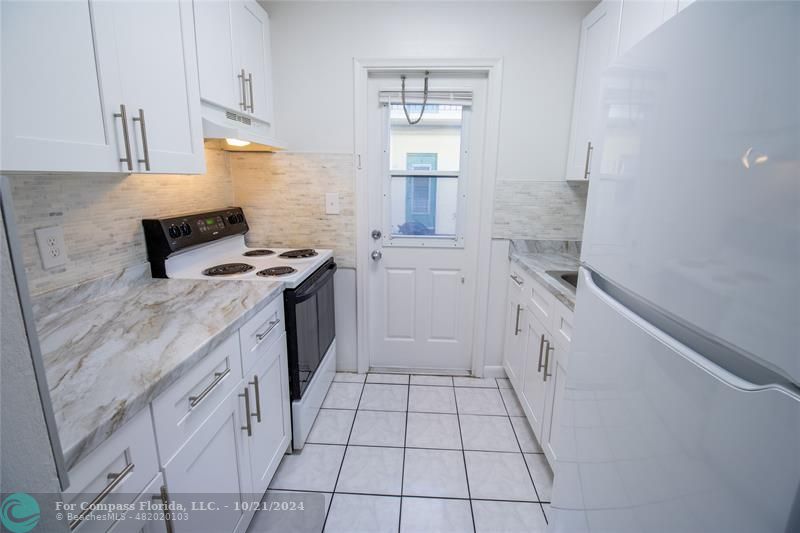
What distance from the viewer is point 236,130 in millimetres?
1670

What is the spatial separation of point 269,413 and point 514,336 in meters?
1.55

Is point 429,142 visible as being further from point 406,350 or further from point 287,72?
point 406,350

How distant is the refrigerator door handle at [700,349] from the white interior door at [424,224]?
163cm

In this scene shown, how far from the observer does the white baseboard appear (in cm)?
261

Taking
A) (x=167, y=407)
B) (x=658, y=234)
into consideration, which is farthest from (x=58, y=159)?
(x=658, y=234)

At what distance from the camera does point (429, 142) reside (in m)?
2.40

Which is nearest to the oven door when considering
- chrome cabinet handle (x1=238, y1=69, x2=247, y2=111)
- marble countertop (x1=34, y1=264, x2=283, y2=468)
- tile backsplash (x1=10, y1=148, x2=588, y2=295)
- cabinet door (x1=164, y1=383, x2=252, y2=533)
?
marble countertop (x1=34, y1=264, x2=283, y2=468)

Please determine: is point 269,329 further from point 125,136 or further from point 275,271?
point 125,136

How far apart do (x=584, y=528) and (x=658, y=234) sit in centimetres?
79

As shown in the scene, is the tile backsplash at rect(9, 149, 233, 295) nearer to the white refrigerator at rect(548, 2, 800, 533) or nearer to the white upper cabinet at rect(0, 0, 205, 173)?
the white upper cabinet at rect(0, 0, 205, 173)

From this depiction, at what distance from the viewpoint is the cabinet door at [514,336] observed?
2193mm

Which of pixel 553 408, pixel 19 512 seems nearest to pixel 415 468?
pixel 553 408

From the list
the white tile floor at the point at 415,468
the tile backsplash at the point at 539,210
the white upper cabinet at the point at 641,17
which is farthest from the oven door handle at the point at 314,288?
the white upper cabinet at the point at 641,17

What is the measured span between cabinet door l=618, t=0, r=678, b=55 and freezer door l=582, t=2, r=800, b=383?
0.88m
